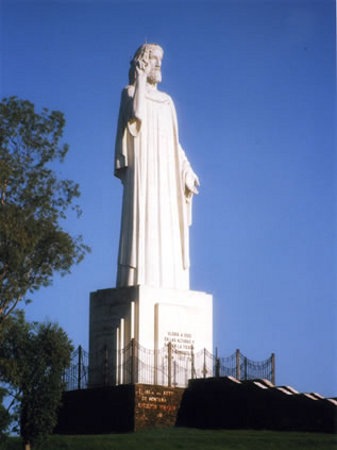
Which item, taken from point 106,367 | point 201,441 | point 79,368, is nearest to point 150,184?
point 106,367

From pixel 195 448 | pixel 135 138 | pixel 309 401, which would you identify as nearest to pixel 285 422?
pixel 309 401

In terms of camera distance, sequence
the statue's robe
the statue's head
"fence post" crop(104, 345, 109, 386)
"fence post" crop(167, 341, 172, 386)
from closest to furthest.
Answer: "fence post" crop(167, 341, 172, 386) < "fence post" crop(104, 345, 109, 386) < the statue's robe < the statue's head

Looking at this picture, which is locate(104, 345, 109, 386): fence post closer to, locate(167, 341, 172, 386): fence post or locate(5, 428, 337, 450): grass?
locate(167, 341, 172, 386): fence post

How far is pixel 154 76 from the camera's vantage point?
99.7 ft

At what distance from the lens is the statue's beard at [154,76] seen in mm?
30356

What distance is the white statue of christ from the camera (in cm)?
2895

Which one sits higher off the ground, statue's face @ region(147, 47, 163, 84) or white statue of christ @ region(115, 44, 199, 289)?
statue's face @ region(147, 47, 163, 84)

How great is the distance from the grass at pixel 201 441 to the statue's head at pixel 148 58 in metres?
11.7

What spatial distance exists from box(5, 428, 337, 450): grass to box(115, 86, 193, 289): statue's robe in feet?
21.5

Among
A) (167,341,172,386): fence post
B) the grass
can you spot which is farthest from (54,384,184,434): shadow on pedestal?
the grass

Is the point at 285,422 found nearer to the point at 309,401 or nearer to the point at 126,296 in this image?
the point at 309,401

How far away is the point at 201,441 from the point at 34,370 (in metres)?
4.46

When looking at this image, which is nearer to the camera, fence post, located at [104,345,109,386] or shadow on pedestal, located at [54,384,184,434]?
shadow on pedestal, located at [54,384,184,434]

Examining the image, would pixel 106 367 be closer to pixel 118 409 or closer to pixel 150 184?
pixel 118 409
